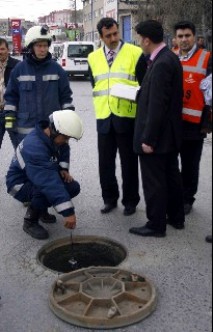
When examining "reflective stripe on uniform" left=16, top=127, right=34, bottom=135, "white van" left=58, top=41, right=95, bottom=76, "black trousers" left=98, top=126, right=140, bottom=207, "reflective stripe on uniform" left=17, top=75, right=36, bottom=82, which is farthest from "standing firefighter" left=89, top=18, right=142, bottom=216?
"white van" left=58, top=41, right=95, bottom=76

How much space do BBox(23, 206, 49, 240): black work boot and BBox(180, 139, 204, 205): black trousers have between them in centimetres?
145

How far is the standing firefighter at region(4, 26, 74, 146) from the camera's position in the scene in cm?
413

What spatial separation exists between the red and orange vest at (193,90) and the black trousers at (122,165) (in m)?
0.60

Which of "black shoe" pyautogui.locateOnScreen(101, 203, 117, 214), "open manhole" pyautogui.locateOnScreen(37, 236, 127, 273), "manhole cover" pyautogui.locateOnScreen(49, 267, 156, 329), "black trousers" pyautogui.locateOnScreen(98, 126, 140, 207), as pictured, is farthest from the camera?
"black shoe" pyautogui.locateOnScreen(101, 203, 117, 214)

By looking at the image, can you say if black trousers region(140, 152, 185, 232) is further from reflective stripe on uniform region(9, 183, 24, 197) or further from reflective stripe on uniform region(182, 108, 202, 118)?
reflective stripe on uniform region(9, 183, 24, 197)

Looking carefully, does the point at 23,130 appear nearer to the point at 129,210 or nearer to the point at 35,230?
the point at 35,230

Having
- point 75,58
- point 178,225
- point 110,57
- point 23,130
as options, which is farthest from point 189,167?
point 75,58

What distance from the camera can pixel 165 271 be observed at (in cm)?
334

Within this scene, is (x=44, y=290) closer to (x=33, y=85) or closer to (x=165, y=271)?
(x=165, y=271)

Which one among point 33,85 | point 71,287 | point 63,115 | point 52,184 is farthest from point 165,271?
point 33,85

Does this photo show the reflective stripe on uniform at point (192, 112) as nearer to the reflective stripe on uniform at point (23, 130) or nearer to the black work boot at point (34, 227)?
the reflective stripe on uniform at point (23, 130)

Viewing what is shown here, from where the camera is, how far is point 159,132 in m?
3.62

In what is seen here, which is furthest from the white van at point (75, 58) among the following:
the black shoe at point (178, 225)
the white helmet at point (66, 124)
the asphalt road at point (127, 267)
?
the white helmet at point (66, 124)

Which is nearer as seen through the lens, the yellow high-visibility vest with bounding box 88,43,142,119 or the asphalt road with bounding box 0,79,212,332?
the asphalt road with bounding box 0,79,212,332
